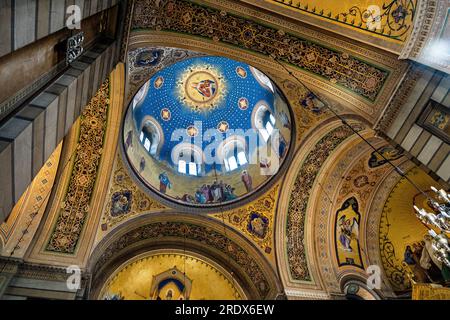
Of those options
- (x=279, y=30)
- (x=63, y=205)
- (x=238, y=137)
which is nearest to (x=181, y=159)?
(x=238, y=137)

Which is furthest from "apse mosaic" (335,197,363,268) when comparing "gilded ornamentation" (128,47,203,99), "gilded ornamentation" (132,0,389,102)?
"gilded ornamentation" (128,47,203,99)

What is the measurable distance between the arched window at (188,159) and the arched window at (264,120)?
9.85 feet

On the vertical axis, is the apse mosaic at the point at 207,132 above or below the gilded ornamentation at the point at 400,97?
above

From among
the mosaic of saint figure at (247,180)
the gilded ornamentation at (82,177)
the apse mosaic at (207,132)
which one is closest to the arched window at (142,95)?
the apse mosaic at (207,132)

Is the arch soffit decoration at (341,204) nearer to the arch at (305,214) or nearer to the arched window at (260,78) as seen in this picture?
the arch at (305,214)

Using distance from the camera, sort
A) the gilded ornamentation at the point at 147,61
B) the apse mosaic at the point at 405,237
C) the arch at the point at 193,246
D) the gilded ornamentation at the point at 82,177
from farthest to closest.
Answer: the arch at the point at 193,246 → the apse mosaic at the point at 405,237 → the gilded ornamentation at the point at 82,177 → the gilded ornamentation at the point at 147,61

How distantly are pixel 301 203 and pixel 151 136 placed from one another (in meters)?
7.02

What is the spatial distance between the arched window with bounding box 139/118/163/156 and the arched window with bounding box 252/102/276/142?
4377mm

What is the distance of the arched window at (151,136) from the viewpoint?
13.3 metres

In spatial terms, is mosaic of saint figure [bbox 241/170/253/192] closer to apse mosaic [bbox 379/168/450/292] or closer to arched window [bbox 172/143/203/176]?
arched window [bbox 172/143/203/176]

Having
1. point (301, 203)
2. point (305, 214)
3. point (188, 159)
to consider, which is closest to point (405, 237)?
point (305, 214)

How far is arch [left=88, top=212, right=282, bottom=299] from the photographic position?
1111cm

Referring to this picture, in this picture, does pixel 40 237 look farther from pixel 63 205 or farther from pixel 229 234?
pixel 229 234

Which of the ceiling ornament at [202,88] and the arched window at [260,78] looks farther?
the ceiling ornament at [202,88]
